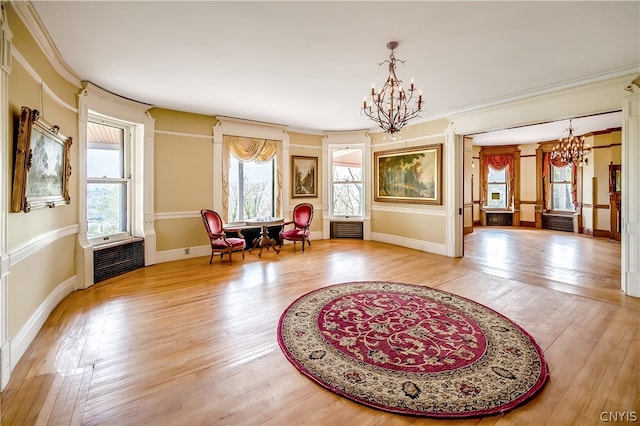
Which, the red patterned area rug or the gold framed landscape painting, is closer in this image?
the red patterned area rug

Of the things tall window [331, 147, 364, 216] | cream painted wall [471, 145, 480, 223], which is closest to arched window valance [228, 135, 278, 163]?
tall window [331, 147, 364, 216]

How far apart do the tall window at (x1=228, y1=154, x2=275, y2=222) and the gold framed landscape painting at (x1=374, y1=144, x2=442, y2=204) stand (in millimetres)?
2727

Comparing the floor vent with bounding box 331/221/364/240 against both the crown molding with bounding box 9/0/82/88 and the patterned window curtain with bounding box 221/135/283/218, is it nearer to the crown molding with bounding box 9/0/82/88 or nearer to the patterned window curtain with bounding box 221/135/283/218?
the patterned window curtain with bounding box 221/135/283/218

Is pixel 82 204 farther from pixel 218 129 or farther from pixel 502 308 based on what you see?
pixel 502 308

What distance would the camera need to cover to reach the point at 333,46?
3084 millimetres

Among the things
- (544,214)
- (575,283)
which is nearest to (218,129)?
(575,283)

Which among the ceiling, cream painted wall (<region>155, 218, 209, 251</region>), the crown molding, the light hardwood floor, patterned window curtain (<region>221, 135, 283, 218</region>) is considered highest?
the ceiling

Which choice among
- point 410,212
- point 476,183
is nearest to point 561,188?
point 476,183

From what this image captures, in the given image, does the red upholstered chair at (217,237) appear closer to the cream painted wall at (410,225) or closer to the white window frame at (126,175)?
the white window frame at (126,175)

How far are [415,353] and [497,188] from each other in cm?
1079

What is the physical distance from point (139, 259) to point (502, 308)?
5.50m

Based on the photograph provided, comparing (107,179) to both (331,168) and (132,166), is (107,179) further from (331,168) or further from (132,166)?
(331,168)

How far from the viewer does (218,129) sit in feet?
19.7

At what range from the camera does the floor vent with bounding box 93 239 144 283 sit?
424 cm
